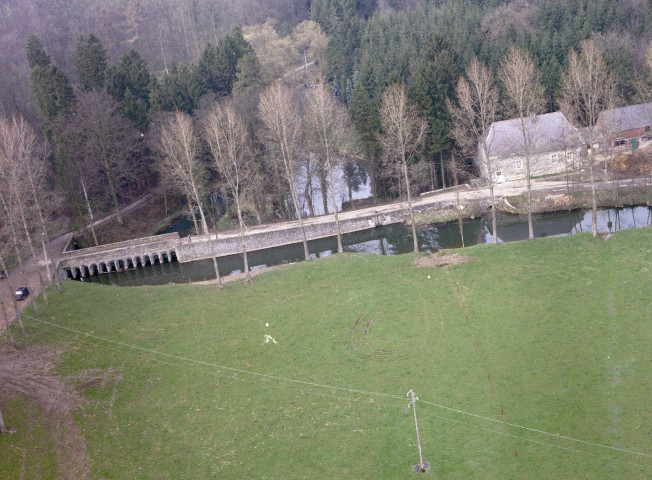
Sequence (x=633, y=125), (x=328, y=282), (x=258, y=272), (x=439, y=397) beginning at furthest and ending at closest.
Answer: (x=633, y=125) < (x=258, y=272) < (x=328, y=282) < (x=439, y=397)

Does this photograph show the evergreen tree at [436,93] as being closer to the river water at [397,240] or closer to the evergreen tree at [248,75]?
the river water at [397,240]

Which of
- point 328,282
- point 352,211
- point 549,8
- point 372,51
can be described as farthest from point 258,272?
point 549,8

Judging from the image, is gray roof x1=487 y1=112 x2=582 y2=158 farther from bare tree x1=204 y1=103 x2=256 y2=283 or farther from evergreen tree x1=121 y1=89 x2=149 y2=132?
evergreen tree x1=121 y1=89 x2=149 y2=132

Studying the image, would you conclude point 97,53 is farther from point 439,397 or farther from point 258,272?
point 439,397

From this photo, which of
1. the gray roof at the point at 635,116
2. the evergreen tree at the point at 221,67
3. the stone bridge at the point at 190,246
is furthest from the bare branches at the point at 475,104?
the evergreen tree at the point at 221,67

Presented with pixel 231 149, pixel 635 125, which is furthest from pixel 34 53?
pixel 635 125

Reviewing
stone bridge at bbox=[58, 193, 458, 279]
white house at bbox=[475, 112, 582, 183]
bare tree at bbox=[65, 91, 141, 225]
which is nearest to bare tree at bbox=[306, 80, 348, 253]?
stone bridge at bbox=[58, 193, 458, 279]
